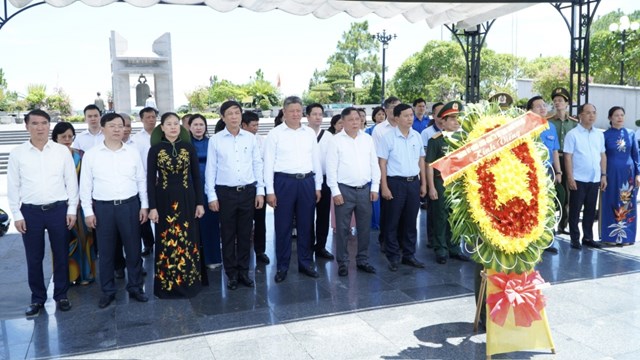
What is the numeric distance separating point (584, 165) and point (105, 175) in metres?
4.76

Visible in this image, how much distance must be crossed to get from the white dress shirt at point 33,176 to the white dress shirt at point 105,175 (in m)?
0.20

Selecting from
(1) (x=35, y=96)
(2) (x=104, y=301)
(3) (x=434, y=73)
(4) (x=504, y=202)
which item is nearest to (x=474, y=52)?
(4) (x=504, y=202)

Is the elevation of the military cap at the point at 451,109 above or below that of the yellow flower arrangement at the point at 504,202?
above

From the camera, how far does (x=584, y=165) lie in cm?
576

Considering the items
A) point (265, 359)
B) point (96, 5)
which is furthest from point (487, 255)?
point (96, 5)

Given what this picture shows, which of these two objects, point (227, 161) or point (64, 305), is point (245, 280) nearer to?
point (227, 161)

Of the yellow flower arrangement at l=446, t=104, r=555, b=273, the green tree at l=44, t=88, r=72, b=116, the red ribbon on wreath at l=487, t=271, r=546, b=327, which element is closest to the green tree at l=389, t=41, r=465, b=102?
the green tree at l=44, t=88, r=72, b=116

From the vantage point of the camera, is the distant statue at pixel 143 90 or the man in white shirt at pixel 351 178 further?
the distant statue at pixel 143 90

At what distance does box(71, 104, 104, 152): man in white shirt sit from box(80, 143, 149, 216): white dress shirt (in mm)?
1549

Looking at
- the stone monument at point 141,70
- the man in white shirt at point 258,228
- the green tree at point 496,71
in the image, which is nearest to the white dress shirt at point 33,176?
the man in white shirt at point 258,228

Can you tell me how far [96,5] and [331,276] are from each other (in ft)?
13.2

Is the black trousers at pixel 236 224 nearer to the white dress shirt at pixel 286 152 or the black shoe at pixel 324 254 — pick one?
the white dress shirt at pixel 286 152

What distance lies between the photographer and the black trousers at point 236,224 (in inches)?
187

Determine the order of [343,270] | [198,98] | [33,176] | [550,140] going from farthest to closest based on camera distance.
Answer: [198,98]
[550,140]
[343,270]
[33,176]
